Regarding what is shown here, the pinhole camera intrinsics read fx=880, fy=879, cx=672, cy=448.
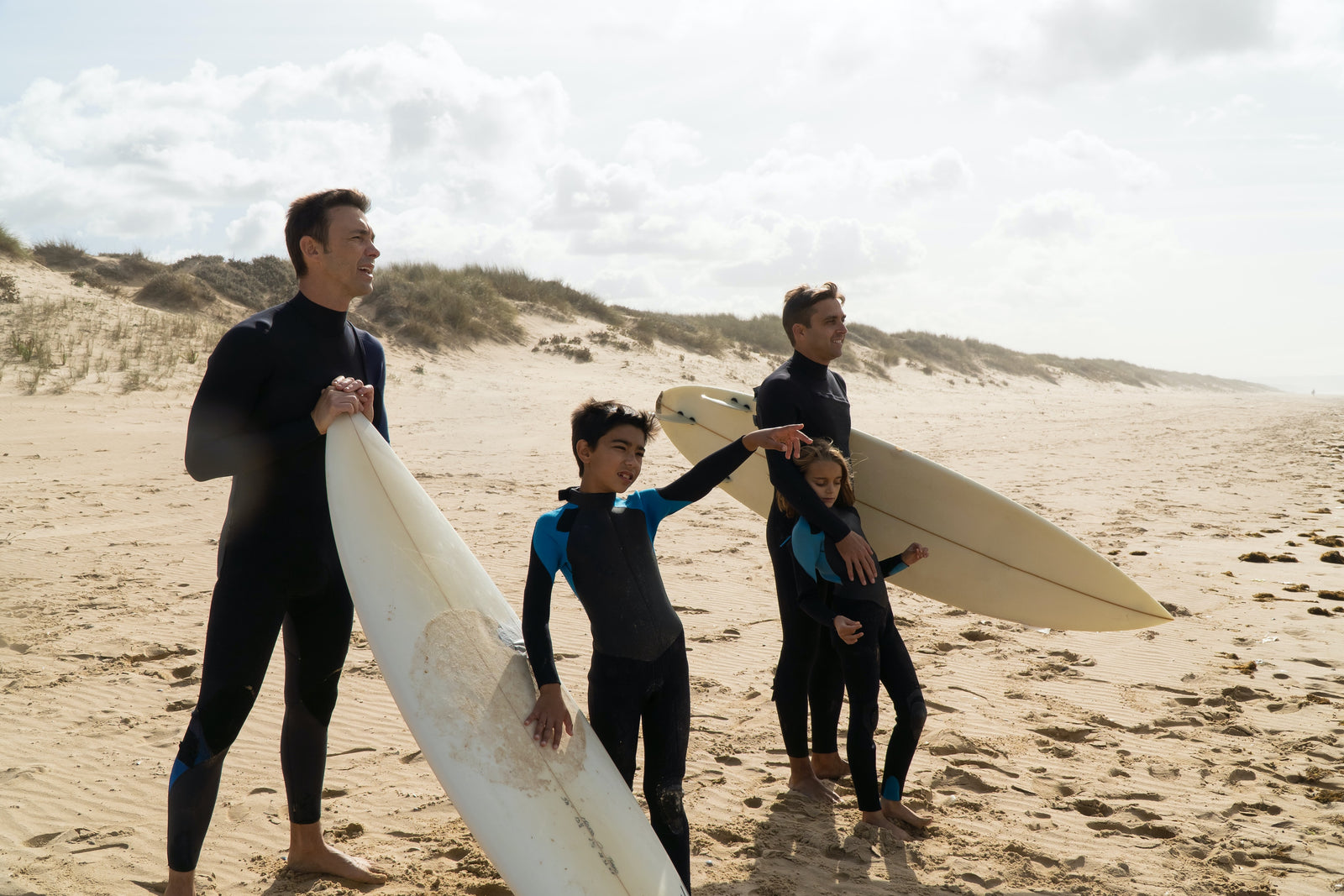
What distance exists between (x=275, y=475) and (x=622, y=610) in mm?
1039

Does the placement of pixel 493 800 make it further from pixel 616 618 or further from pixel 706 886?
pixel 706 886

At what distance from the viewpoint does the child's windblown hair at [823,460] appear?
9.66 ft

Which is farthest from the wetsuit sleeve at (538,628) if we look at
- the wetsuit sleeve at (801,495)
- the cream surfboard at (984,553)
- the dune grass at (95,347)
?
the dune grass at (95,347)

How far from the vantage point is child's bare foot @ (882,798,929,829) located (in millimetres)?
2994

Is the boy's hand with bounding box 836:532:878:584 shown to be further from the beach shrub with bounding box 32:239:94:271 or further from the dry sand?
the beach shrub with bounding box 32:239:94:271

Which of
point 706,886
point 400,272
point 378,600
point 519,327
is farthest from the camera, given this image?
point 400,272

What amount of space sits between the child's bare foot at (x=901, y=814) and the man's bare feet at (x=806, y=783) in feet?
0.73

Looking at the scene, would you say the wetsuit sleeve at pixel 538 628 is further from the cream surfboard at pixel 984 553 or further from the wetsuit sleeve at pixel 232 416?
the cream surfboard at pixel 984 553

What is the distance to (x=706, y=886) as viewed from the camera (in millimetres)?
2695

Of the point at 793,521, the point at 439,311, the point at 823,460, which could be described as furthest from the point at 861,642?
the point at 439,311

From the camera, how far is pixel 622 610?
232 cm

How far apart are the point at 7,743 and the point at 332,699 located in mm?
1869

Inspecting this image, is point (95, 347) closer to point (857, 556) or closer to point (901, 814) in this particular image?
point (857, 556)

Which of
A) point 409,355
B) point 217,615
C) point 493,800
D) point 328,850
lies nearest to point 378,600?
point 217,615
